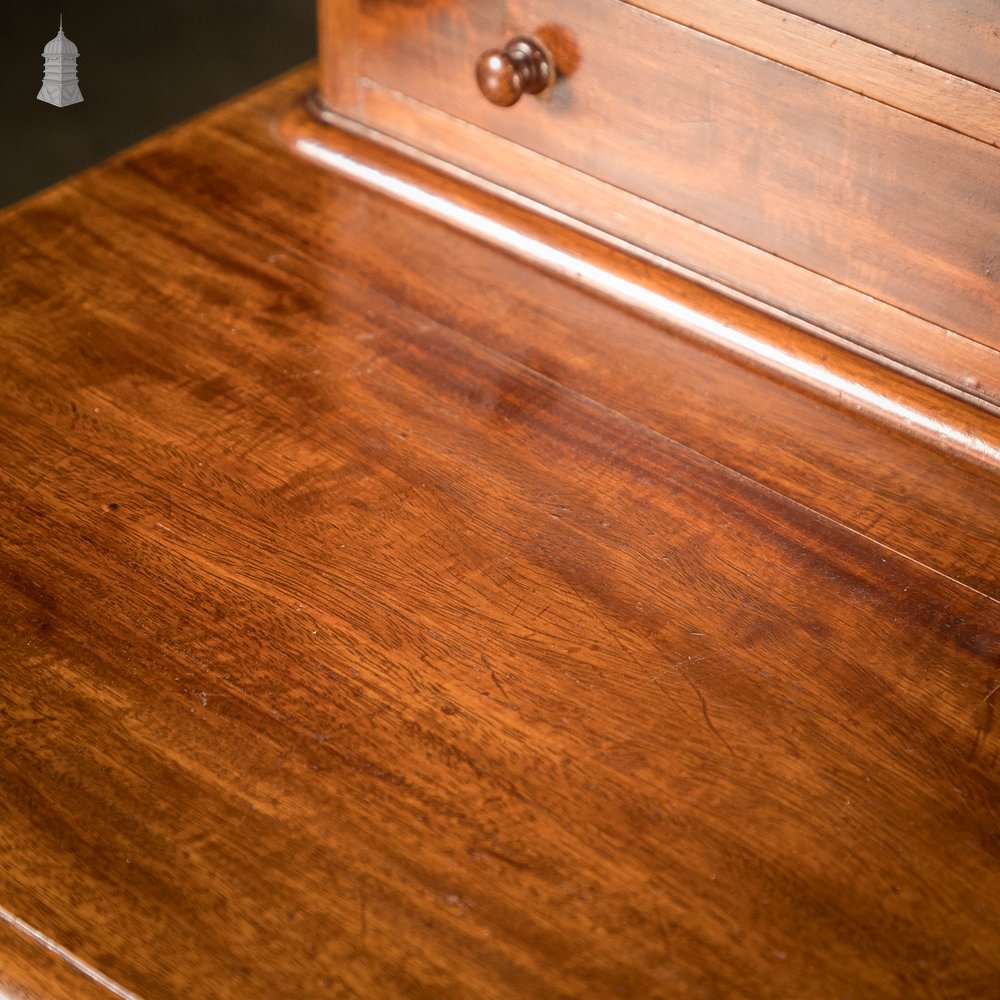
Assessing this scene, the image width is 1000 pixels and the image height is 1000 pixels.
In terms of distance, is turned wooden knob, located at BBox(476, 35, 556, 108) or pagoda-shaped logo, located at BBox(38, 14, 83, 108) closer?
turned wooden knob, located at BBox(476, 35, 556, 108)

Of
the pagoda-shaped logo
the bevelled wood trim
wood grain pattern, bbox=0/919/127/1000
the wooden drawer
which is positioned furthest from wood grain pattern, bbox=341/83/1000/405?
wood grain pattern, bbox=0/919/127/1000

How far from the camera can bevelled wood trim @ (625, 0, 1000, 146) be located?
0.79m

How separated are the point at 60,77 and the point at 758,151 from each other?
2.10ft

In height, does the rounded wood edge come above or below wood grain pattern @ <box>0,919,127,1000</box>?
above

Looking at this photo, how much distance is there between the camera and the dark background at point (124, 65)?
1.61 metres

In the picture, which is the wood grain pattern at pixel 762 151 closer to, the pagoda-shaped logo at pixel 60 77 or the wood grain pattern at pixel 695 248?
the wood grain pattern at pixel 695 248

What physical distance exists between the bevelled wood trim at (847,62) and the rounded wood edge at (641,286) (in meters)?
0.17

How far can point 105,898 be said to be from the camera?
2.00ft

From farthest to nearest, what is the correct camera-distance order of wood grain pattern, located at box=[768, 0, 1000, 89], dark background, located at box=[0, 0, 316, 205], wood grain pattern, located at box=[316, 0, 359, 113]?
dark background, located at box=[0, 0, 316, 205], wood grain pattern, located at box=[316, 0, 359, 113], wood grain pattern, located at box=[768, 0, 1000, 89]

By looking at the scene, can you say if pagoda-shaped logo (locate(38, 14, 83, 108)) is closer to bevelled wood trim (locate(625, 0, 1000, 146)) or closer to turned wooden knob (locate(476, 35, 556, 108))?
turned wooden knob (locate(476, 35, 556, 108))

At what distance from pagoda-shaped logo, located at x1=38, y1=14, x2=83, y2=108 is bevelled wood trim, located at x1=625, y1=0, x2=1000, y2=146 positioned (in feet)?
1.78

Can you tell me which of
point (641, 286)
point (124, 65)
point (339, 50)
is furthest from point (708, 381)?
point (124, 65)

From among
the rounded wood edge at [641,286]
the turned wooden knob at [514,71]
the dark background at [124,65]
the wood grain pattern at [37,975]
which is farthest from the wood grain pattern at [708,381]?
the dark background at [124,65]

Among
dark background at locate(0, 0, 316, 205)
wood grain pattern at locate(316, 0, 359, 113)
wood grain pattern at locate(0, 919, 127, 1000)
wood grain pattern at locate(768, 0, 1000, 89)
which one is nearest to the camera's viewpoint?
wood grain pattern at locate(0, 919, 127, 1000)
